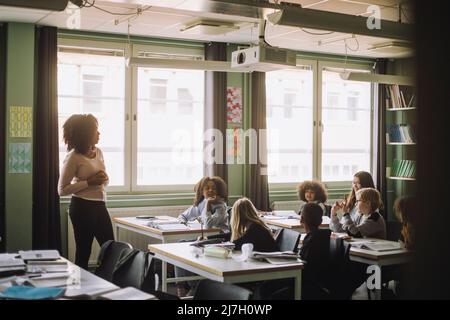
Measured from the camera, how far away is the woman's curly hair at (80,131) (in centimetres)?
459

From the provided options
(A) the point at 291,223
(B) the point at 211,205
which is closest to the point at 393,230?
(A) the point at 291,223

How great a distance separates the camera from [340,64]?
8961mm

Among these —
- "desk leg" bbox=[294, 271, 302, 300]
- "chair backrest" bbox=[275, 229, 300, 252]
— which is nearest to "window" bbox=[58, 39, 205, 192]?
"chair backrest" bbox=[275, 229, 300, 252]

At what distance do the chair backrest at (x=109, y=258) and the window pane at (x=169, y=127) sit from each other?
3589 millimetres

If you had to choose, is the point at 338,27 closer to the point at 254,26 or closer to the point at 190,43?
the point at 254,26

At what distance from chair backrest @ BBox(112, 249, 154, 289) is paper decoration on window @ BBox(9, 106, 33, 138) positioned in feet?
11.1

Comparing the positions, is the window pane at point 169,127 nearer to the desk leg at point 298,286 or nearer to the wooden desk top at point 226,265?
the wooden desk top at point 226,265

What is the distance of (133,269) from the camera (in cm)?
356

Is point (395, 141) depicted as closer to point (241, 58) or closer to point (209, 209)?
point (209, 209)

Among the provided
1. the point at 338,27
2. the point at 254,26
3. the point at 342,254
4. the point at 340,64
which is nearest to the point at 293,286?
the point at 342,254

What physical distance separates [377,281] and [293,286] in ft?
3.17

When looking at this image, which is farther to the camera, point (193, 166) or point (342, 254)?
point (193, 166)

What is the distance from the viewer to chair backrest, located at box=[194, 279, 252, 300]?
8.66ft

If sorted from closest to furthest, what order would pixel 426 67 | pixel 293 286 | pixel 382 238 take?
pixel 426 67 → pixel 293 286 → pixel 382 238
